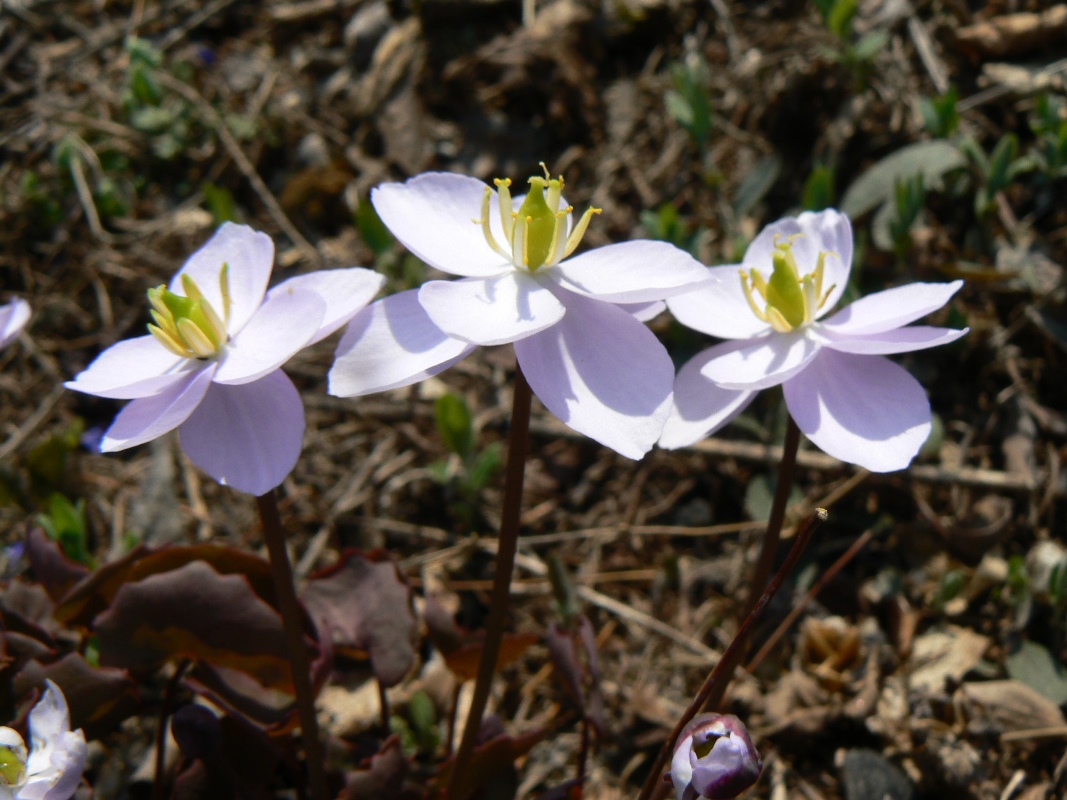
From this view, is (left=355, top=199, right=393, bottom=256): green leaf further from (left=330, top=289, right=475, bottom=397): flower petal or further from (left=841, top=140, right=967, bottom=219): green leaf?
(left=330, top=289, right=475, bottom=397): flower petal

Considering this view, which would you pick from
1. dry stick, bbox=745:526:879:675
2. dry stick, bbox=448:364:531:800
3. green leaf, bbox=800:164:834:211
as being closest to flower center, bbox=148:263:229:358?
dry stick, bbox=448:364:531:800

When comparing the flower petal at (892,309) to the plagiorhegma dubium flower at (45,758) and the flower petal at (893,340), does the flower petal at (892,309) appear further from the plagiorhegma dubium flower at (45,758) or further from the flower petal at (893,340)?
the plagiorhegma dubium flower at (45,758)

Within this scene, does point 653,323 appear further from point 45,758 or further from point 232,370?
point 45,758

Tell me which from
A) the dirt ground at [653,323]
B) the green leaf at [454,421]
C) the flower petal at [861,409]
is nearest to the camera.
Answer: the flower petal at [861,409]

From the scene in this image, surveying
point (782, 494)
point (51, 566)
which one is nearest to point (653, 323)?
point (782, 494)

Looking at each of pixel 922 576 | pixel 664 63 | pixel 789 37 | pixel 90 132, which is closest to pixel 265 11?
pixel 90 132

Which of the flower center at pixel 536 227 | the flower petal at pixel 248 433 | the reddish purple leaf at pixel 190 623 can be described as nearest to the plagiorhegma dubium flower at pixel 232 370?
the flower petal at pixel 248 433
